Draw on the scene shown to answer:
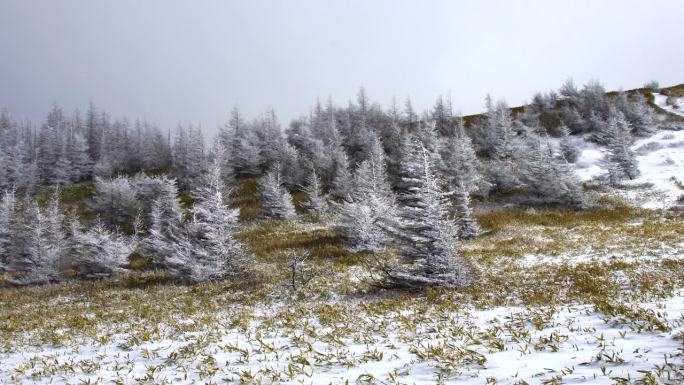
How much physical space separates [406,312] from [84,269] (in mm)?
24707

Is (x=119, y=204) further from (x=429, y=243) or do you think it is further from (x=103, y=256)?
(x=429, y=243)

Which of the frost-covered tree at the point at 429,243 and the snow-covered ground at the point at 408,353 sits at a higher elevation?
the frost-covered tree at the point at 429,243

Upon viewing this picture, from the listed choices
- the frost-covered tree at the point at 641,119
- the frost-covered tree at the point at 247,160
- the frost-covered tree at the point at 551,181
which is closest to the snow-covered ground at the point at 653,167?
the frost-covered tree at the point at 641,119

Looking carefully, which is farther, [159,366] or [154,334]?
[154,334]

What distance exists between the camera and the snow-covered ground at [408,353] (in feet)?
18.6

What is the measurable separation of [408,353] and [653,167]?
4680 centimetres

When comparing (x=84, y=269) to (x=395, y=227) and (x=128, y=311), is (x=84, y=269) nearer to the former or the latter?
(x=128, y=311)

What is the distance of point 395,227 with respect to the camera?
1534 centimetres

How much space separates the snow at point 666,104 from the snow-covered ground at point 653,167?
11.6 m

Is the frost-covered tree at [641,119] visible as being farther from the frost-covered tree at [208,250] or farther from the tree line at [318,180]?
the frost-covered tree at [208,250]

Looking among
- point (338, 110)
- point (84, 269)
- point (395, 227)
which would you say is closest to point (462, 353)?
point (395, 227)

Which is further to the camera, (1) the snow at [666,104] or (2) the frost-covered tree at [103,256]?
(1) the snow at [666,104]

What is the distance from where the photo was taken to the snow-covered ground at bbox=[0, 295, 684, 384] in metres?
5.68

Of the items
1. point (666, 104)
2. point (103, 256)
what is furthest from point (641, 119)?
Answer: point (103, 256)
